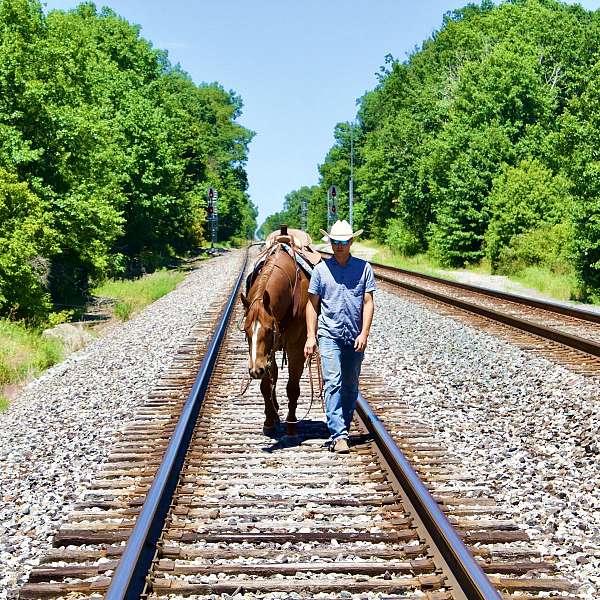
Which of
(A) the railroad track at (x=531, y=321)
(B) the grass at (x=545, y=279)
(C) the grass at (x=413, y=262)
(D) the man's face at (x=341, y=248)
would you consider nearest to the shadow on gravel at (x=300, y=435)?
(D) the man's face at (x=341, y=248)

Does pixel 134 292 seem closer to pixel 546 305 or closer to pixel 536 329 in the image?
pixel 546 305

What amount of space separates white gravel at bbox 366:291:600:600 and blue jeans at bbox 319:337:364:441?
1125 mm

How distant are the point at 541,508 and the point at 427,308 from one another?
516 inches

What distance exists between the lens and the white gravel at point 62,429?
18.1 feet

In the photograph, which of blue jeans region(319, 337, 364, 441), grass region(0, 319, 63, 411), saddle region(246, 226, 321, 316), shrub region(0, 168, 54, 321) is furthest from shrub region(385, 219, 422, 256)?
blue jeans region(319, 337, 364, 441)

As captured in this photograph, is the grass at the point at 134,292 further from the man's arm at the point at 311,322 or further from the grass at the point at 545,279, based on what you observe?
the man's arm at the point at 311,322

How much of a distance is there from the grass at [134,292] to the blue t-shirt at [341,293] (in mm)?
16996

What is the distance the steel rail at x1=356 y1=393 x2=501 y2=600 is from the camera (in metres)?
4.15

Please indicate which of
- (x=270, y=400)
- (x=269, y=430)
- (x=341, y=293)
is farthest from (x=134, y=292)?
(x=341, y=293)

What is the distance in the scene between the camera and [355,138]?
102 m

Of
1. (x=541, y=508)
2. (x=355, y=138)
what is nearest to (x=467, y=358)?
(x=541, y=508)

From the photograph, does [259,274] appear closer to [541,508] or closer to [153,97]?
[541,508]

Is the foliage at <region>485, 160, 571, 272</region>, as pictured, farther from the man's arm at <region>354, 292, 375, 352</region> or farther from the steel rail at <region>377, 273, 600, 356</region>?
the man's arm at <region>354, 292, 375, 352</region>

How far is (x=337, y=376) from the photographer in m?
7.27
